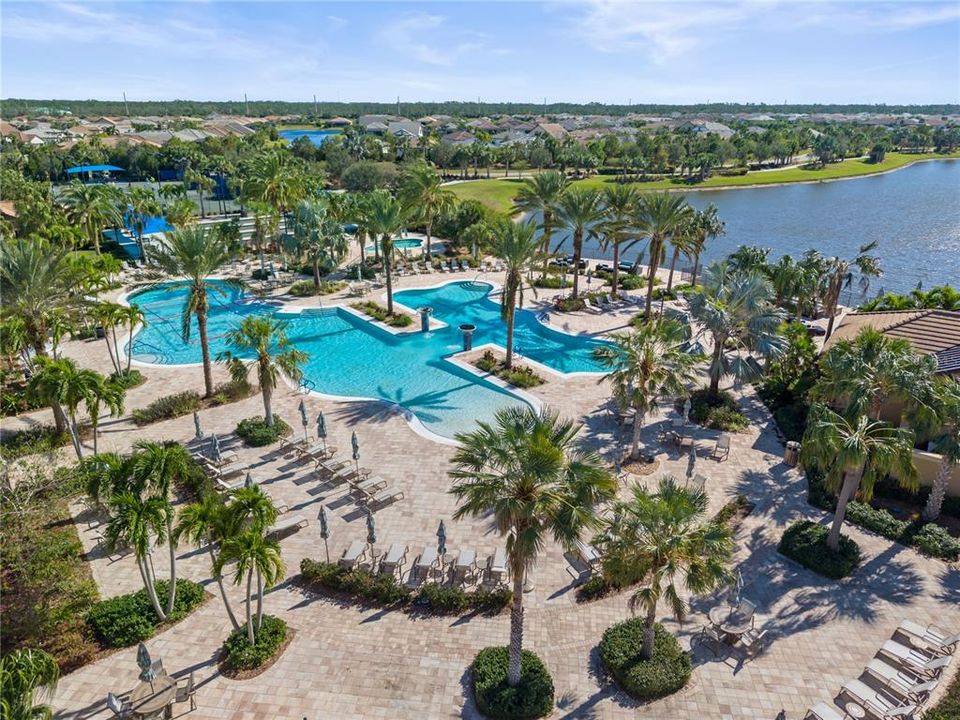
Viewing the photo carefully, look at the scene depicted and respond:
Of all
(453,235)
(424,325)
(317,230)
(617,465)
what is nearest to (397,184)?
(453,235)

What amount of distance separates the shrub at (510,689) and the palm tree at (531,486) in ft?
10.9

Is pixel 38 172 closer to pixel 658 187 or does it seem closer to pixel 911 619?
pixel 658 187

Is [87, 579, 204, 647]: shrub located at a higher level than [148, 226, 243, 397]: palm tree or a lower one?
lower

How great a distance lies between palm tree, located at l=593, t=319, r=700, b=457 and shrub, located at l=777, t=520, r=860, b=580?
5.99 metres

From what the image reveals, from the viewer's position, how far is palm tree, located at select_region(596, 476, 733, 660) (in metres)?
12.3

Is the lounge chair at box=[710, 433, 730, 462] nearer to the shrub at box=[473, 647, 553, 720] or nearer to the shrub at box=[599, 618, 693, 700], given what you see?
the shrub at box=[599, 618, 693, 700]

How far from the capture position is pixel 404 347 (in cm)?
3525

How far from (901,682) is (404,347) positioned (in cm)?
2711

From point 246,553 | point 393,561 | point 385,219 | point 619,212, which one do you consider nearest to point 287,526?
point 393,561

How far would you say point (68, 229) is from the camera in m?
44.8

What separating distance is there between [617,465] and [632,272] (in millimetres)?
29200

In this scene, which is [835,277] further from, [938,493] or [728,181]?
[728,181]

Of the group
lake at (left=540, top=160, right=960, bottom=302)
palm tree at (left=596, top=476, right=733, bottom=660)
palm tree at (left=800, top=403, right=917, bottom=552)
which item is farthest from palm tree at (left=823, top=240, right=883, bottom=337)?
palm tree at (left=596, top=476, right=733, bottom=660)

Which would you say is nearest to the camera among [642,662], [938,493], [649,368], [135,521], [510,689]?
[510,689]
